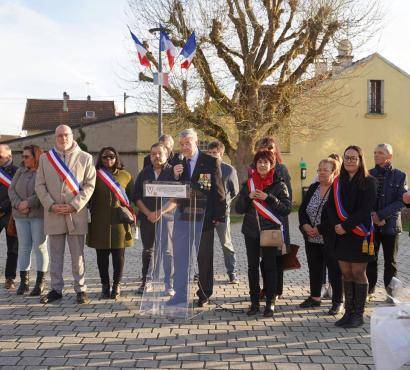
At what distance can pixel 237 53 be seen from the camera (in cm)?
1805

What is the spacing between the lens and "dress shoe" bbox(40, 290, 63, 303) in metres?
6.10

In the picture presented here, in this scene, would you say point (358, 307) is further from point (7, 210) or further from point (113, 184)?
point (7, 210)

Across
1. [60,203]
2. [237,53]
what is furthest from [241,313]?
[237,53]

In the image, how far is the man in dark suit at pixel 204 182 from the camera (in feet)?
19.0

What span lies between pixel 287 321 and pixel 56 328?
A: 8.09 ft

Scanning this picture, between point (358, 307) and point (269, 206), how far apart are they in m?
1.44

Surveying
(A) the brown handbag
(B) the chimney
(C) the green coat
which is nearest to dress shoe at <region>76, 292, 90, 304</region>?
(C) the green coat

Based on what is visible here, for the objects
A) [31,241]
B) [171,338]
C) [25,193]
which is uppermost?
[25,193]

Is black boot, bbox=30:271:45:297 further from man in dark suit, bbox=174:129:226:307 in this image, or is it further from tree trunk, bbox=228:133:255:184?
tree trunk, bbox=228:133:255:184

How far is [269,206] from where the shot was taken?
567 cm

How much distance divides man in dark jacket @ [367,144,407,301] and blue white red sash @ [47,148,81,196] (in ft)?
11.9

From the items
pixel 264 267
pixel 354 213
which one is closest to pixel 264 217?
pixel 264 267

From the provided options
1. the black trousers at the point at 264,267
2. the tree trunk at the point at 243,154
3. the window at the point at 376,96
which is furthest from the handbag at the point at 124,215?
the window at the point at 376,96

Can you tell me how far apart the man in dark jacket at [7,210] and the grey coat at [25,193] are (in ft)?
1.22
